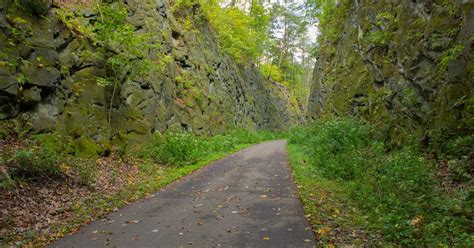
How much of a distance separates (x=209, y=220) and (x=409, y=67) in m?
8.97

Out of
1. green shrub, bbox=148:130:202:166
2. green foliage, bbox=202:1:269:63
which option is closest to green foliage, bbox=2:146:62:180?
green shrub, bbox=148:130:202:166

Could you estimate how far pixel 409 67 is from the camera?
448 inches

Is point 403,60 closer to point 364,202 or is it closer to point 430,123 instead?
point 430,123

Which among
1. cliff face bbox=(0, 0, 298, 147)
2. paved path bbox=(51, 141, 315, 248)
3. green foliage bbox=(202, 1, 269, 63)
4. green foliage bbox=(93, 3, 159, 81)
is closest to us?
paved path bbox=(51, 141, 315, 248)

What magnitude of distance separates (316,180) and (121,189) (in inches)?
238

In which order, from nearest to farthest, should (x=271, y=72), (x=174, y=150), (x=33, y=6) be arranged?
(x=33, y=6) → (x=174, y=150) → (x=271, y=72)

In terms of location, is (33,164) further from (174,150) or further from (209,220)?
(174,150)

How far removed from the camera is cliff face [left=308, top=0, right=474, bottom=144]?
853 cm

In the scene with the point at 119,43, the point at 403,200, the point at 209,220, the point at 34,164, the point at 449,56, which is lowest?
the point at 209,220

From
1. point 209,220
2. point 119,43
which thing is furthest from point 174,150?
point 209,220

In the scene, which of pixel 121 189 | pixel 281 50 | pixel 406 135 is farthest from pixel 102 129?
pixel 281 50

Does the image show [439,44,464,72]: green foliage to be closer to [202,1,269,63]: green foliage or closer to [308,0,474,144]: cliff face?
[308,0,474,144]: cliff face

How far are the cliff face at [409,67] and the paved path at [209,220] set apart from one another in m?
4.62

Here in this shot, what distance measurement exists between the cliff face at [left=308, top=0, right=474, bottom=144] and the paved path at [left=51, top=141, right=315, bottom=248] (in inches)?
182
